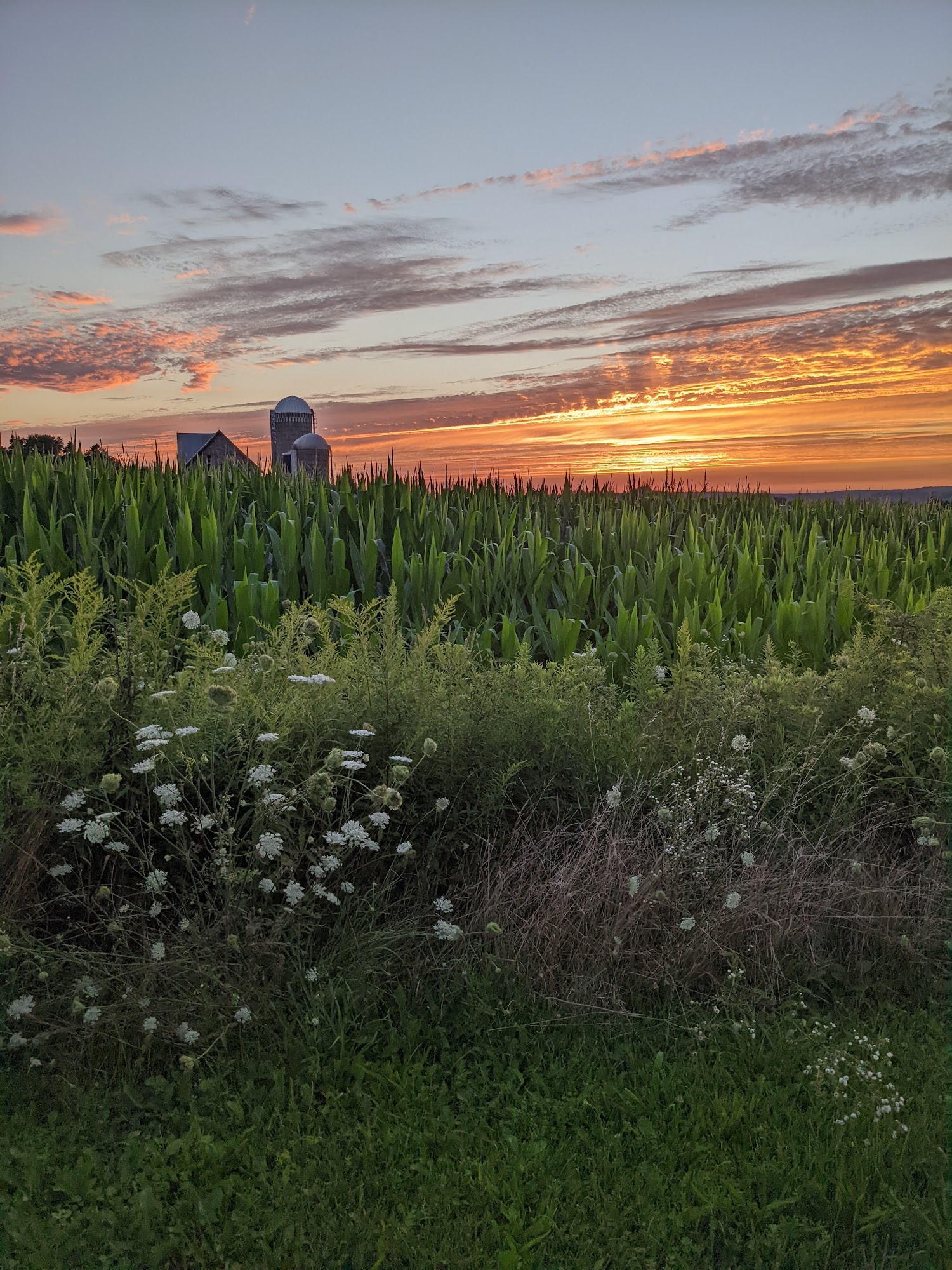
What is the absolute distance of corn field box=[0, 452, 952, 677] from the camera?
696 centimetres

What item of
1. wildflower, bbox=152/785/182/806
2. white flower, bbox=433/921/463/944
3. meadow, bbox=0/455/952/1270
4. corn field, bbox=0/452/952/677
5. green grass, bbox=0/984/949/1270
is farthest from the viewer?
corn field, bbox=0/452/952/677

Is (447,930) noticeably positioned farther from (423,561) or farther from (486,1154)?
(423,561)

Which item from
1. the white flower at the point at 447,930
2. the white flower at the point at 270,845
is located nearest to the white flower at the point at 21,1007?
the white flower at the point at 270,845

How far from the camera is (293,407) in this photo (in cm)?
1902

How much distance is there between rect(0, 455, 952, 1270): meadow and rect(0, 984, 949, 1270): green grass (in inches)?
0.5

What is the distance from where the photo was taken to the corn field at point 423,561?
6957 millimetres

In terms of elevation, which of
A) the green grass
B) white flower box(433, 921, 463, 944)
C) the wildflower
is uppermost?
the wildflower

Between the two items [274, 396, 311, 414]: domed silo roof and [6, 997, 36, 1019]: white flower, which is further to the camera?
[274, 396, 311, 414]: domed silo roof

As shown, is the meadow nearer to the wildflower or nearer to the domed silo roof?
the wildflower

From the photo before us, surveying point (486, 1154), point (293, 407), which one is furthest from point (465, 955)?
point (293, 407)

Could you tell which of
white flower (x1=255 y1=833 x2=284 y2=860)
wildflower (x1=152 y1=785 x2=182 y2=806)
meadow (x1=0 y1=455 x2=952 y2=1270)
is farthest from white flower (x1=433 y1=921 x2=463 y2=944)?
wildflower (x1=152 y1=785 x2=182 y2=806)

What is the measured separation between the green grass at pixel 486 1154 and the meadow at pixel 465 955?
1cm

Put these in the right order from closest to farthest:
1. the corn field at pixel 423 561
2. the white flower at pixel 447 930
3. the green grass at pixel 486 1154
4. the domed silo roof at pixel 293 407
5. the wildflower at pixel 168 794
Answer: the green grass at pixel 486 1154
the wildflower at pixel 168 794
the white flower at pixel 447 930
the corn field at pixel 423 561
the domed silo roof at pixel 293 407

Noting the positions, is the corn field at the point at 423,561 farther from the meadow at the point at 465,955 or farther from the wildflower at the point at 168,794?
the wildflower at the point at 168,794
